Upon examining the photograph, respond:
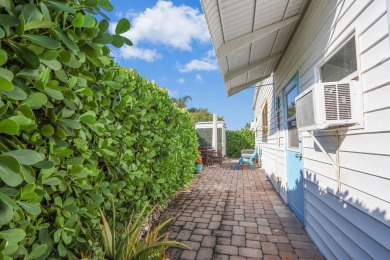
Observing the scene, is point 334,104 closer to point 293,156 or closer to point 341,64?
point 341,64

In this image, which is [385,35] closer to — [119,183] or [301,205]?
[119,183]

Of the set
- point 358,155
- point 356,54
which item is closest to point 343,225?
point 358,155

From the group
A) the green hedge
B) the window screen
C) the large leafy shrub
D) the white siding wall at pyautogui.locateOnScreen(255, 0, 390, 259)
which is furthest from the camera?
the green hedge

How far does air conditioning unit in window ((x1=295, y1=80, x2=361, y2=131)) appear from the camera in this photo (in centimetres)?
196

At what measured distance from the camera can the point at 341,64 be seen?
2408 millimetres

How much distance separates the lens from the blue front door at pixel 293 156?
3907mm

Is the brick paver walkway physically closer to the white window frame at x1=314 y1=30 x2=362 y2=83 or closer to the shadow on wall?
the shadow on wall

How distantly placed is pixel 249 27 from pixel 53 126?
3.38 metres

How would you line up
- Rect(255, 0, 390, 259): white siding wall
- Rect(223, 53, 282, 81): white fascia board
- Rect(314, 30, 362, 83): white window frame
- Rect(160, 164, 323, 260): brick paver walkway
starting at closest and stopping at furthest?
Rect(255, 0, 390, 259): white siding wall → Rect(314, 30, 362, 83): white window frame → Rect(160, 164, 323, 260): brick paver walkway → Rect(223, 53, 282, 81): white fascia board

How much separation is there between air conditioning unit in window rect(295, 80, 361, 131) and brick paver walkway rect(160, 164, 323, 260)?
179 centimetres

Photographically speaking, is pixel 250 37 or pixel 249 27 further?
pixel 250 37

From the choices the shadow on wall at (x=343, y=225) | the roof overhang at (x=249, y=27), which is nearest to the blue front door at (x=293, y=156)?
the shadow on wall at (x=343, y=225)

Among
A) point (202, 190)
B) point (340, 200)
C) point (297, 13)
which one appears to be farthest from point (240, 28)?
point (202, 190)

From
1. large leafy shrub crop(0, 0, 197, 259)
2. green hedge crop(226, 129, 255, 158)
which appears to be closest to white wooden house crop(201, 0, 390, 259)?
large leafy shrub crop(0, 0, 197, 259)
